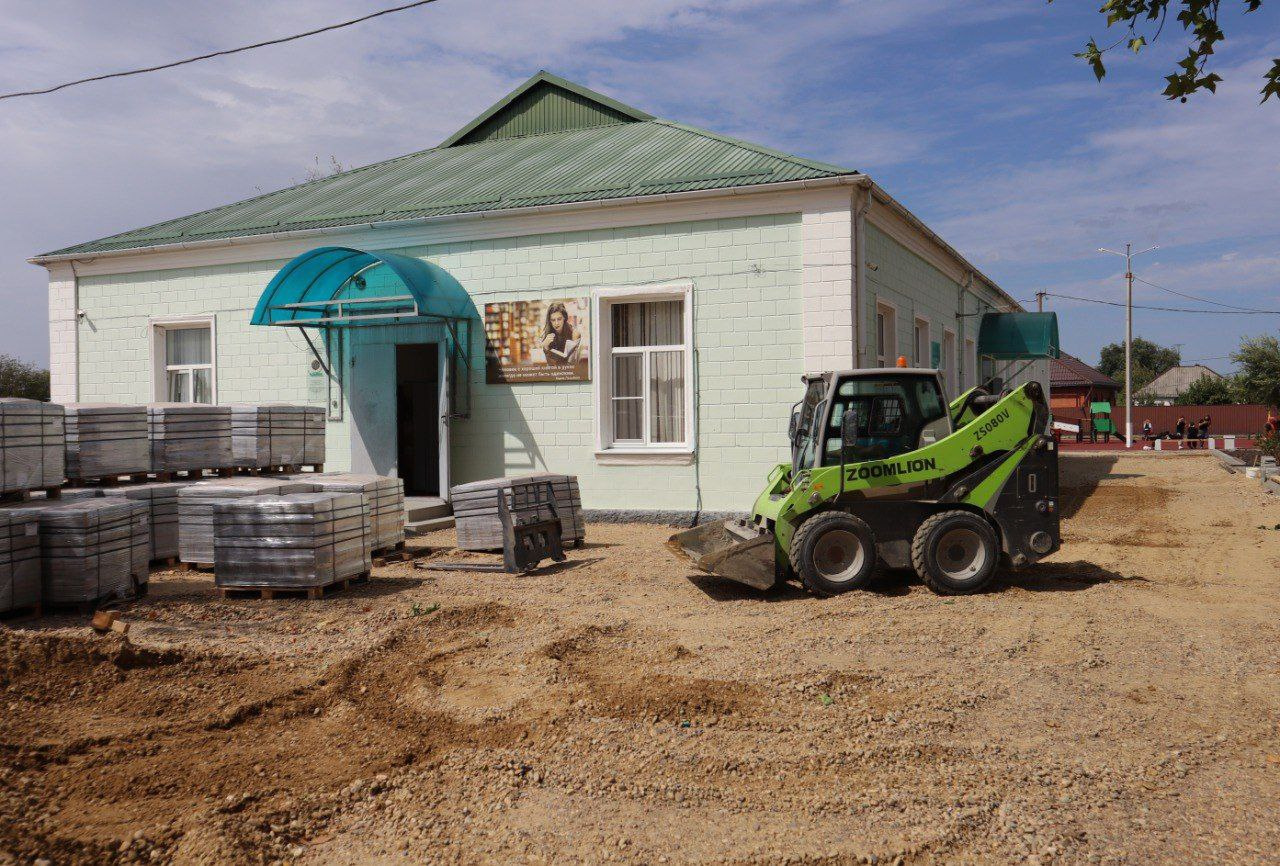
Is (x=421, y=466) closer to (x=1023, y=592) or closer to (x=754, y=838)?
(x=1023, y=592)

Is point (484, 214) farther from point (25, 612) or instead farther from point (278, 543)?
point (25, 612)

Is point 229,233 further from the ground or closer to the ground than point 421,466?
further from the ground

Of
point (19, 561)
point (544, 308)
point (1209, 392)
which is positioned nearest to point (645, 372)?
point (544, 308)

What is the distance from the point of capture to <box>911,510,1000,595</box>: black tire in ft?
28.6

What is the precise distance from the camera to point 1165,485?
1930cm

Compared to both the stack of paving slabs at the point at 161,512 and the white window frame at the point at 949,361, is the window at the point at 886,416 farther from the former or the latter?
the white window frame at the point at 949,361

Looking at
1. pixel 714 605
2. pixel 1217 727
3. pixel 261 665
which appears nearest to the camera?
pixel 1217 727

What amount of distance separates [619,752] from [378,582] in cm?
545

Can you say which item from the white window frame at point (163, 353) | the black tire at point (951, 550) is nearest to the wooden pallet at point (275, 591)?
the black tire at point (951, 550)

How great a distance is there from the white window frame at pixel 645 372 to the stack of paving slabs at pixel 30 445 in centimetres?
680

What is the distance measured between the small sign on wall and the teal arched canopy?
20.5 inches

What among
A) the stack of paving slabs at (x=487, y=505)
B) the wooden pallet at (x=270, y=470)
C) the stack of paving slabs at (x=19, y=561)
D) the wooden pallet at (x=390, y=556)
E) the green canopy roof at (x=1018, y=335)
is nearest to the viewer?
the stack of paving slabs at (x=19, y=561)

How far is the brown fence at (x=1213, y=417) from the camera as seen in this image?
48625 millimetres

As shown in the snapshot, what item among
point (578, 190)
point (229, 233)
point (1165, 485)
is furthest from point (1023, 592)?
point (229, 233)
